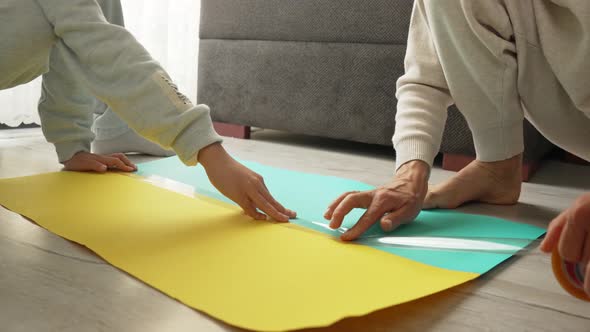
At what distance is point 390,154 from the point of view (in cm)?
→ 148

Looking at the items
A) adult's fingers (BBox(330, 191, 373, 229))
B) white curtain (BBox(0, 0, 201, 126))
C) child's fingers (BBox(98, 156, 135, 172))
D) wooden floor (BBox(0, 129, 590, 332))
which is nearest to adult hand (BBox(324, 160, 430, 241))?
adult's fingers (BBox(330, 191, 373, 229))

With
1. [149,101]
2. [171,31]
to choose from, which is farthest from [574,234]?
[171,31]

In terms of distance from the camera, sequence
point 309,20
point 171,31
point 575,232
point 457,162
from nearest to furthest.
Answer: point 575,232
point 457,162
point 309,20
point 171,31

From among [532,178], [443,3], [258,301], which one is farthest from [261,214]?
[532,178]

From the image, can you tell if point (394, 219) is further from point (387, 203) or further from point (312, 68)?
point (312, 68)

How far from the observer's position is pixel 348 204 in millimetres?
714

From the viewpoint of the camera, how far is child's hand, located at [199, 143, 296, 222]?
75 cm

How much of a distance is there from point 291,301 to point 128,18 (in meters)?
1.61

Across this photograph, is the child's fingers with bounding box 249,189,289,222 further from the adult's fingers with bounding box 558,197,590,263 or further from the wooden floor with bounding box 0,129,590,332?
the adult's fingers with bounding box 558,197,590,263

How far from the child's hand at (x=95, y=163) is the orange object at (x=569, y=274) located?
31.8 inches

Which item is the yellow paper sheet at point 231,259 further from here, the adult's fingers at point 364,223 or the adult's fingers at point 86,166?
the adult's fingers at point 86,166

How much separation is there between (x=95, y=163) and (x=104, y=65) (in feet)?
0.94

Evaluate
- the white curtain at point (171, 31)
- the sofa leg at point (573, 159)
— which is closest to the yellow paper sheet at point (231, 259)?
the sofa leg at point (573, 159)

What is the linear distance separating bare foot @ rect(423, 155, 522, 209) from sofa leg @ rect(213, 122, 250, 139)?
2.75 ft
